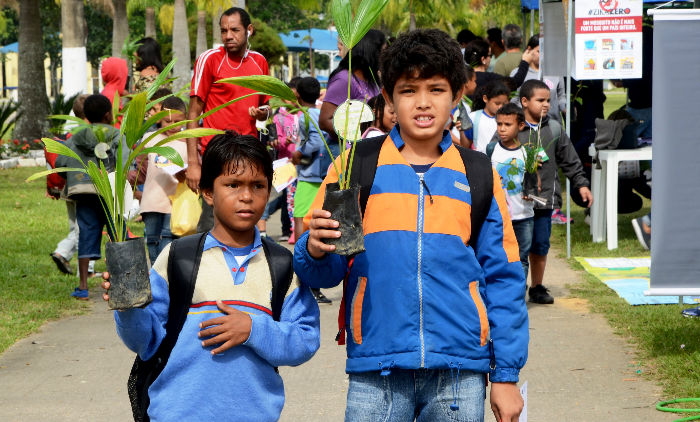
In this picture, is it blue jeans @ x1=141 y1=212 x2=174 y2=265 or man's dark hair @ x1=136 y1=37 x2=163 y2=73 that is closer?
blue jeans @ x1=141 y1=212 x2=174 y2=265

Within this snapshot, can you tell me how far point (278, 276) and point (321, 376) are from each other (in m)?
2.54

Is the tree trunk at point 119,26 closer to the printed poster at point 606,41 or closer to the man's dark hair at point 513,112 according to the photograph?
the printed poster at point 606,41

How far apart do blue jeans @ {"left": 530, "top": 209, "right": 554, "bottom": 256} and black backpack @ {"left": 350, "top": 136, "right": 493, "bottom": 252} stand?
391 cm

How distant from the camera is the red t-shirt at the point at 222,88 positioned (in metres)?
5.69

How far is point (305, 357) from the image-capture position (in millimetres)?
2588

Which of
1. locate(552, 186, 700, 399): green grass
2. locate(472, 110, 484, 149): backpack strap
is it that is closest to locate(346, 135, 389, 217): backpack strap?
locate(552, 186, 700, 399): green grass

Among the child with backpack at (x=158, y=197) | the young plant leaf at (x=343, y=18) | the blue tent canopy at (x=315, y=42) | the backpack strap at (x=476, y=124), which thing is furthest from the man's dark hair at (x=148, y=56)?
the blue tent canopy at (x=315, y=42)

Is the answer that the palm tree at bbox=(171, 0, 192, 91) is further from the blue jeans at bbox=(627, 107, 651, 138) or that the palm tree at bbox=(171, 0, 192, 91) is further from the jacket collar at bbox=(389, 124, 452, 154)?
the jacket collar at bbox=(389, 124, 452, 154)

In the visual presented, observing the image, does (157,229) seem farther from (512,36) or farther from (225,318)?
(512,36)

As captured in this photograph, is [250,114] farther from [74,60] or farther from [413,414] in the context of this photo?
[74,60]

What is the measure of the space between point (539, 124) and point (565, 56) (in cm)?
364

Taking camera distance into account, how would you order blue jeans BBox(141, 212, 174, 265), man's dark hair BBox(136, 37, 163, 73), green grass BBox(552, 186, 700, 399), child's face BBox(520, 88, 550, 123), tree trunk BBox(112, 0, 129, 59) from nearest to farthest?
1. green grass BBox(552, 186, 700, 399)
2. blue jeans BBox(141, 212, 174, 265)
3. child's face BBox(520, 88, 550, 123)
4. man's dark hair BBox(136, 37, 163, 73)
5. tree trunk BBox(112, 0, 129, 59)

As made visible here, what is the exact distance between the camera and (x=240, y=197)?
2604 millimetres

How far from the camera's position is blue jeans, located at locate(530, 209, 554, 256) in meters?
6.41
